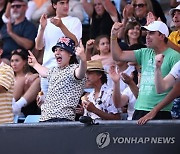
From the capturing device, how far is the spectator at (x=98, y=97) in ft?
30.8

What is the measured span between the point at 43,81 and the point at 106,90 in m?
1.10

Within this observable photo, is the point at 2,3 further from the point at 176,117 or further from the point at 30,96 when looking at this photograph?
the point at 176,117

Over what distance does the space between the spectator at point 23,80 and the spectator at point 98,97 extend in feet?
4.85

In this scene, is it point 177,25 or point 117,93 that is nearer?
point 117,93

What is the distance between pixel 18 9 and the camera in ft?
43.1

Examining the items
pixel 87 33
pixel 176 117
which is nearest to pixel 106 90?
pixel 176 117

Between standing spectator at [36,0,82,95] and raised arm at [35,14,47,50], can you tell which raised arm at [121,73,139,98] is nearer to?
standing spectator at [36,0,82,95]

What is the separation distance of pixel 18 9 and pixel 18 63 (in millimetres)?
1804

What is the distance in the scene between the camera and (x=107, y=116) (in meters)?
9.41

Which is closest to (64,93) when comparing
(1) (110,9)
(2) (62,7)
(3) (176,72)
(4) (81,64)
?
(4) (81,64)

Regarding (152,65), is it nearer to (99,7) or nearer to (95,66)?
(95,66)

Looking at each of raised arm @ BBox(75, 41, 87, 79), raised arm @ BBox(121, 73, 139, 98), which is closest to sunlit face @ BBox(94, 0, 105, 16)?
raised arm @ BBox(121, 73, 139, 98)

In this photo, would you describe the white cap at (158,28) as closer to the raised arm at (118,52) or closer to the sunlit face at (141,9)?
the raised arm at (118,52)

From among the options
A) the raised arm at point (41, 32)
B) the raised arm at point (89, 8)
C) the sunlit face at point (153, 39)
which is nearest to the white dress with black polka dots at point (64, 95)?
the sunlit face at point (153, 39)
